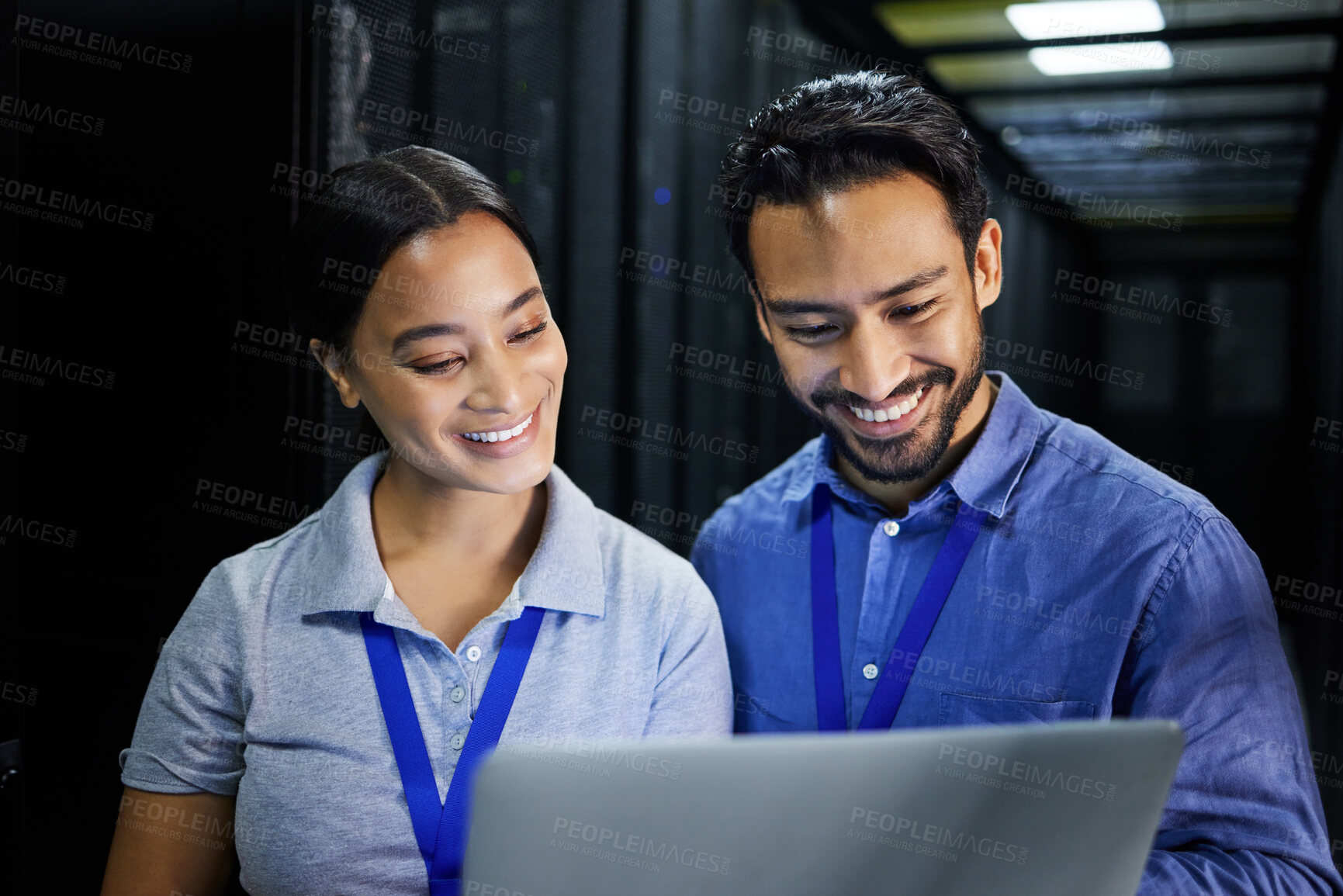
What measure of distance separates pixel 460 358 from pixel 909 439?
26.9 inches

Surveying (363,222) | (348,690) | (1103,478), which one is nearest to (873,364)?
(1103,478)

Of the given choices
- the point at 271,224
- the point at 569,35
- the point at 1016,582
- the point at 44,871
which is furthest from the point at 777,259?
the point at 44,871

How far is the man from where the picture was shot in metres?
1.30

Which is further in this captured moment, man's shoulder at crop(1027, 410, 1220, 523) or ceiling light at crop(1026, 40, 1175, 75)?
ceiling light at crop(1026, 40, 1175, 75)

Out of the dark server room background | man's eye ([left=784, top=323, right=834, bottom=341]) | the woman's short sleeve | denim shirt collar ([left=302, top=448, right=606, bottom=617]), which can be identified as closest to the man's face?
man's eye ([left=784, top=323, right=834, bottom=341])

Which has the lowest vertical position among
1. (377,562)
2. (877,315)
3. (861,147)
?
(377,562)

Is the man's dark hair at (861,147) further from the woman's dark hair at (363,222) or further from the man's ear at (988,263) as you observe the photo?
the woman's dark hair at (363,222)

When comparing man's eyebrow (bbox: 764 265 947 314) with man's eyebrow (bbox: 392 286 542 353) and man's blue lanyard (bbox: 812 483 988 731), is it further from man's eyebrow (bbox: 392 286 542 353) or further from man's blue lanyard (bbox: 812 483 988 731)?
man's eyebrow (bbox: 392 286 542 353)

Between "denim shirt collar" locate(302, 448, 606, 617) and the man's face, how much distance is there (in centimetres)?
42

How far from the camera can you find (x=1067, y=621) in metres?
1.43

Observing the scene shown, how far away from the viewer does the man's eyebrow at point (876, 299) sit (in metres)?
1.42

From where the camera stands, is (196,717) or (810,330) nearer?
(196,717)

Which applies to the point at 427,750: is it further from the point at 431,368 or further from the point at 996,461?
the point at 996,461

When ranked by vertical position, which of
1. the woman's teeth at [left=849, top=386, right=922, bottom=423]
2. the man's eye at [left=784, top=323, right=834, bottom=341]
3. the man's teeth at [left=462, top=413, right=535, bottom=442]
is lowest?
the man's teeth at [left=462, top=413, right=535, bottom=442]
